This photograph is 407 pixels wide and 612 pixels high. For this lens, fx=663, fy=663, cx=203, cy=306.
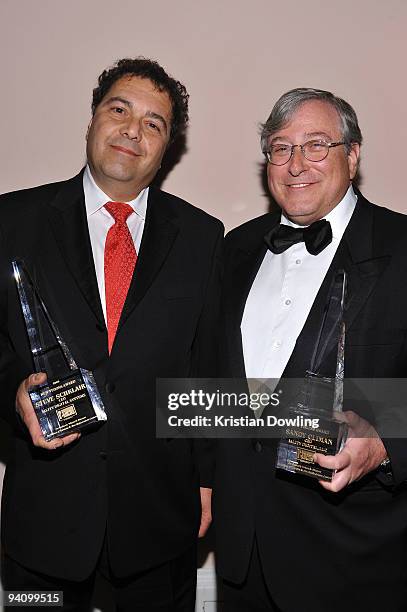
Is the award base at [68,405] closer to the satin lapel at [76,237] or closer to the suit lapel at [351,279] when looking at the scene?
the satin lapel at [76,237]

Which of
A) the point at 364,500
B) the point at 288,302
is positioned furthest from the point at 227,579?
the point at 288,302

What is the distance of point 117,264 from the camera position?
5.92 ft

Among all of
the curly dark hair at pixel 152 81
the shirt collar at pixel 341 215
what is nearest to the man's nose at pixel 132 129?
the curly dark hair at pixel 152 81

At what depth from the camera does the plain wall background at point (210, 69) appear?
7.76 feet

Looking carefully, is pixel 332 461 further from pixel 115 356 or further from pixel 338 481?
pixel 115 356

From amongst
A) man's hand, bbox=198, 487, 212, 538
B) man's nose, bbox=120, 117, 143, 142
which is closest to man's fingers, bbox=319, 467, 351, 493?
man's hand, bbox=198, 487, 212, 538

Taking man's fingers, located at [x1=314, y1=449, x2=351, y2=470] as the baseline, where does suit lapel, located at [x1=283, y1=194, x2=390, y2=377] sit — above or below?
above

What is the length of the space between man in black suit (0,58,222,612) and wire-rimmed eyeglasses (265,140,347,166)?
340 mm

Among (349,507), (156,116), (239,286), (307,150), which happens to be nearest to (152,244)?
(239,286)

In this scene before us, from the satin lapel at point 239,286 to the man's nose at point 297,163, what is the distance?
0.28 meters

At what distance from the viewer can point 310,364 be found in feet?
5.32

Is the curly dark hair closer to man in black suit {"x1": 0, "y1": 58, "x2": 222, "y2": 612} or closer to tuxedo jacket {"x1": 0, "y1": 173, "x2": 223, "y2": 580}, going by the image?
man in black suit {"x1": 0, "y1": 58, "x2": 222, "y2": 612}

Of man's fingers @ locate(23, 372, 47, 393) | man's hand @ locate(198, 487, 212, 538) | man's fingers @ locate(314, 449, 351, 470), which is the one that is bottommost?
man's hand @ locate(198, 487, 212, 538)

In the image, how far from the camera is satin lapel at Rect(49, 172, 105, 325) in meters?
1.74
